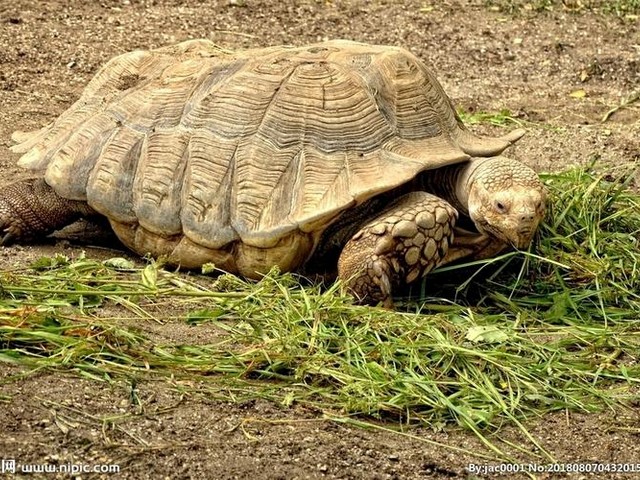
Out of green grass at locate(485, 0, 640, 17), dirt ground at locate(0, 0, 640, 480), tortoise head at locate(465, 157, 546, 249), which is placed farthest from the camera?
green grass at locate(485, 0, 640, 17)

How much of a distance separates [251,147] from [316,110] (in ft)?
1.17

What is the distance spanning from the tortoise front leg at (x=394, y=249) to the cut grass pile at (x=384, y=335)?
14cm

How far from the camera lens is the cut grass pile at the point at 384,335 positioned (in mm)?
4445

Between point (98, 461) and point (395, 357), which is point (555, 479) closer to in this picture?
point (395, 357)

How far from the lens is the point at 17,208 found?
19.8 feet

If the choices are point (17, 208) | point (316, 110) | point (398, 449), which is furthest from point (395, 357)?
point (17, 208)

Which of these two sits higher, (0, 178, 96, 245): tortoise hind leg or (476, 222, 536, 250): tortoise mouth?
(476, 222, 536, 250): tortoise mouth

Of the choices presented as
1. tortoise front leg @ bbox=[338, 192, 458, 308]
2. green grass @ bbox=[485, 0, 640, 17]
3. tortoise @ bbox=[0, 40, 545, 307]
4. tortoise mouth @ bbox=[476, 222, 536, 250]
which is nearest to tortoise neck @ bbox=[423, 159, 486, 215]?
tortoise @ bbox=[0, 40, 545, 307]

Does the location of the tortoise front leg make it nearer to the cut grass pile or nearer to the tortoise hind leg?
the cut grass pile

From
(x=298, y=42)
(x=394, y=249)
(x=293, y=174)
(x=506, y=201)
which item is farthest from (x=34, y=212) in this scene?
(x=298, y=42)

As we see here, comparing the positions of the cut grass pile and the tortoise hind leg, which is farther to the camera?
the tortoise hind leg

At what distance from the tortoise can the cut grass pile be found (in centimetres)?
18

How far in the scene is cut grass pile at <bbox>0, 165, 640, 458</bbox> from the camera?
4.45 m

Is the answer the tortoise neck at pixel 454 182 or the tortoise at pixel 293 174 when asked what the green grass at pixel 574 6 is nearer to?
the tortoise at pixel 293 174
